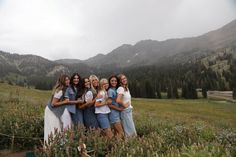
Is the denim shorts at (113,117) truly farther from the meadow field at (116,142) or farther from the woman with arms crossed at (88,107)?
the meadow field at (116,142)

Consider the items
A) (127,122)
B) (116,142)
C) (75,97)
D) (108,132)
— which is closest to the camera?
(116,142)

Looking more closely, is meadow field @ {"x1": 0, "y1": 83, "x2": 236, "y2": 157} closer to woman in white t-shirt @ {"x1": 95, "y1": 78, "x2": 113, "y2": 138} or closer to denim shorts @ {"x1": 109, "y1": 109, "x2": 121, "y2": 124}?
woman in white t-shirt @ {"x1": 95, "y1": 78, "x2": 113, "y2": 138}

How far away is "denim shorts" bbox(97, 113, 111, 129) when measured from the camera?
27.1 ft

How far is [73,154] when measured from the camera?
584cm

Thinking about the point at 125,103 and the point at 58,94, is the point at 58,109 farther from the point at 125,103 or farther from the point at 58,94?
the point at 125,103

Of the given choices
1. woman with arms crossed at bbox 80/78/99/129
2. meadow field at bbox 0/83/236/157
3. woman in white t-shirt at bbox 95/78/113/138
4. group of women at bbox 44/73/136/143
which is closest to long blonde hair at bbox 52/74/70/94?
group of women at bbox 44/73/136/143

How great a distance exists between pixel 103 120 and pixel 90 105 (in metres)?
0.57

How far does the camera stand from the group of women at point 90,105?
8.12 metres

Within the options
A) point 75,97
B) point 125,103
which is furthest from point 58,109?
point 125,103

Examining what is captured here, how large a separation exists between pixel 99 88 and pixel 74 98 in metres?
0.78

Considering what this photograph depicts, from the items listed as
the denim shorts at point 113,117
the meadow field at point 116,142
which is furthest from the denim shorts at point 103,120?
the meadow field at point 116,142

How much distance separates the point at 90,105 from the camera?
27.5 feet

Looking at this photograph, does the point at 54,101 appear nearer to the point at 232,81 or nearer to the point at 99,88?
the point at 99,88

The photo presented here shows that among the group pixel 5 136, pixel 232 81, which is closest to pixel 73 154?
pixel 5 136
